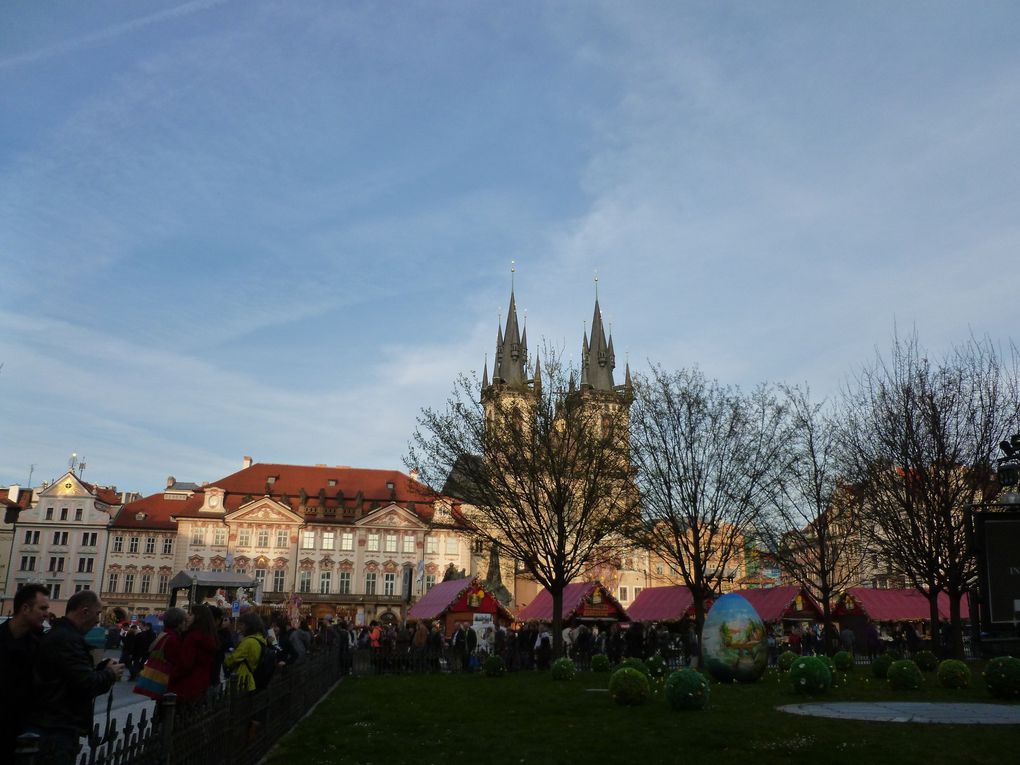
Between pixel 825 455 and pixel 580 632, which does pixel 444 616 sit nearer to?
pixel 580 632

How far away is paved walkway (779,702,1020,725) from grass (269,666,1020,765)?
604 millimetres

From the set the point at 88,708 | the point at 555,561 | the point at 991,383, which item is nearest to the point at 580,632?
the point at 555,561

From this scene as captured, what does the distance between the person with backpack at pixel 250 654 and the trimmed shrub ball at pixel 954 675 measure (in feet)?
52.3

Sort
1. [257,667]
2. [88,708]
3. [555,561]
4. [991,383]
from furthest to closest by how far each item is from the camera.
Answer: [555,561], [991,383], [257,667], [88,708]

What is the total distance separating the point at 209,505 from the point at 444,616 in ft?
145

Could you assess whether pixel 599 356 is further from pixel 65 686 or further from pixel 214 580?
pixel 65 686

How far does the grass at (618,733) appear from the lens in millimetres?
11156

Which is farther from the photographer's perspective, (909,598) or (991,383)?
(909,598)

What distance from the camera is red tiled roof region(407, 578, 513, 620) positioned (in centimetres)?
4306

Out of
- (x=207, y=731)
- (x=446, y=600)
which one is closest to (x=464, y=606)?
(x=446, y=600)

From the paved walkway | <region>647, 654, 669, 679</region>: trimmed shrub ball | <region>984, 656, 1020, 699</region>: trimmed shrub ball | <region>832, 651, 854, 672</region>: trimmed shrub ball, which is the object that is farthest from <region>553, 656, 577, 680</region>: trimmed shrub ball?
<region>984, 656, 1020, 699</region>: trimmed shrub ball

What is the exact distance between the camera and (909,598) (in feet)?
166

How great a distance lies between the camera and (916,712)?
49.0 ft

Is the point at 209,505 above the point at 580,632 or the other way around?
above
